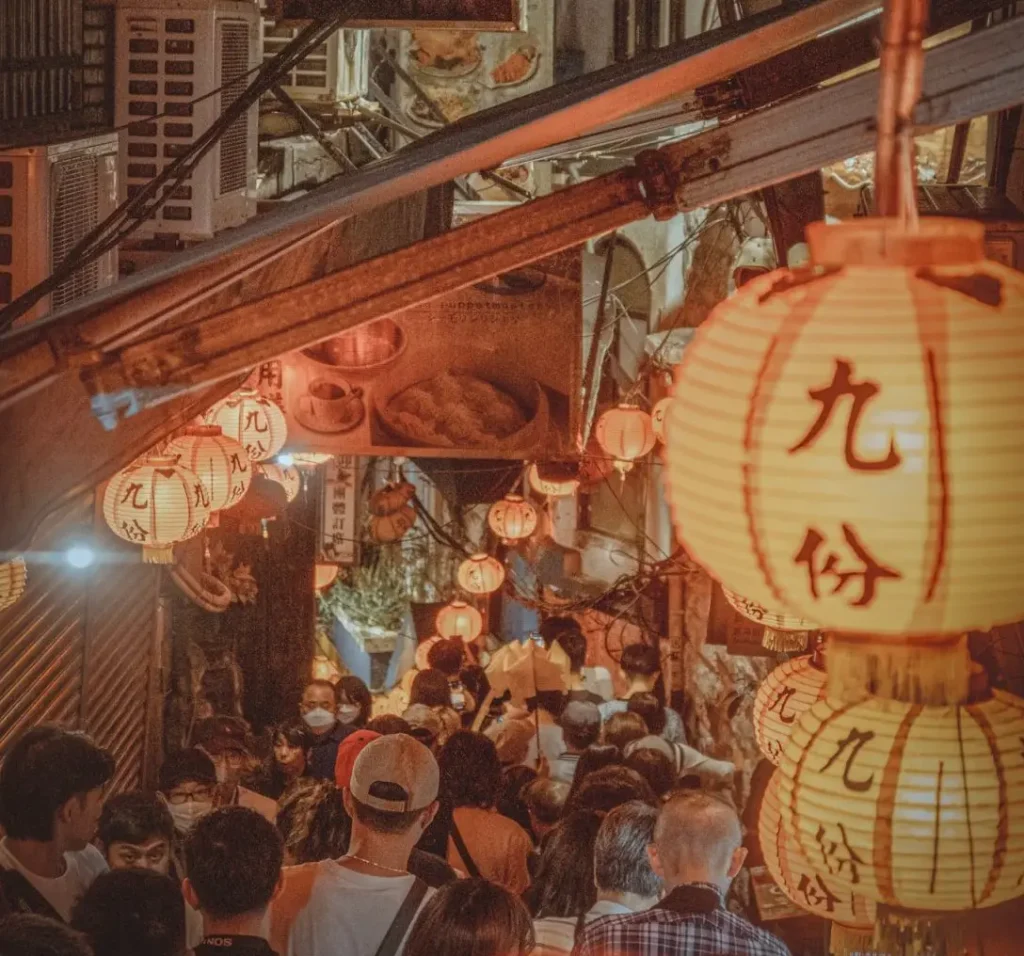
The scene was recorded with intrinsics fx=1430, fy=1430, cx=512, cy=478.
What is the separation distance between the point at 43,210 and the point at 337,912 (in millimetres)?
5215

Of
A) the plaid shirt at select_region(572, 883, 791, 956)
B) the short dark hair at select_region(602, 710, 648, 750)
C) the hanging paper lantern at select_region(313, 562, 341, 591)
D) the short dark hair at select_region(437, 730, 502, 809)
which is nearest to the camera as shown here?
the plaid shirt at select_region(572, 883, 791, 956)

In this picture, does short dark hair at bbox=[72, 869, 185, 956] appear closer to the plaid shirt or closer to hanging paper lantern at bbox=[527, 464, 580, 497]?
the plaid shirt

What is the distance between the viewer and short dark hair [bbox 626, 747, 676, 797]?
9.35 meters

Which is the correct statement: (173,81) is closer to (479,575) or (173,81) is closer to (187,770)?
(187,770)

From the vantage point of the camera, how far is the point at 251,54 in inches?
485

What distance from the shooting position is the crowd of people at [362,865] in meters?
5.07

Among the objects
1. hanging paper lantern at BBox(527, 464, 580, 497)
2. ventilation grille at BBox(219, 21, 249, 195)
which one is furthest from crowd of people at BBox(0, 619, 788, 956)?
hanging paper lantern at BBox(527, 464, 580, 497)

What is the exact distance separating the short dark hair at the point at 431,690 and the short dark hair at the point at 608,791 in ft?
17.0

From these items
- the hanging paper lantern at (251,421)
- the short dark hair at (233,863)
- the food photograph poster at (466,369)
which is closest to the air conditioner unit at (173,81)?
the hanging paper lantern at (251,421)

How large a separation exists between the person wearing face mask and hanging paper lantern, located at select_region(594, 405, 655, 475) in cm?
435

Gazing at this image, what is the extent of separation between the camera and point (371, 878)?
5.71 meters

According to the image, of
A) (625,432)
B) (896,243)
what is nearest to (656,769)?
(896,243)

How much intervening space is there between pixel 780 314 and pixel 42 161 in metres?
6.39

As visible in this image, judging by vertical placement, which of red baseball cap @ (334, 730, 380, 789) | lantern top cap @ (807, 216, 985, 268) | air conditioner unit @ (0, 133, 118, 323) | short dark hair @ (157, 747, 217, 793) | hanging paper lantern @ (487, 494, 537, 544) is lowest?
short dark hair @ (157, 747, 217, 793)
